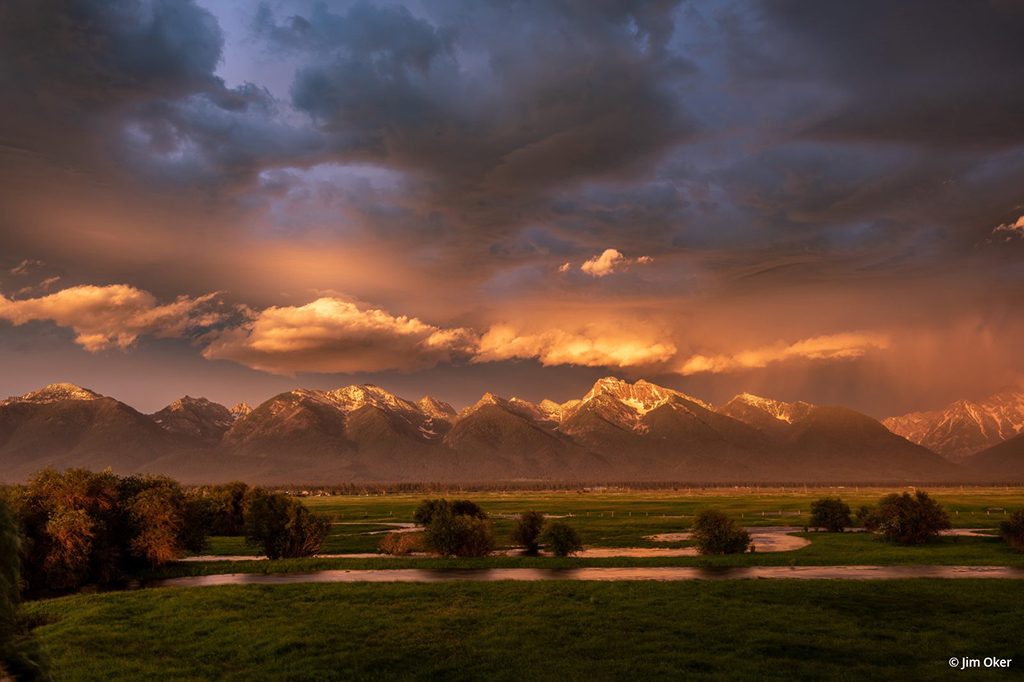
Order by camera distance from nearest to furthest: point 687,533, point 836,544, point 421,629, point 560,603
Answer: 1. point 421,629
2. point 560,603
3. point 836,544
4. point 687,533

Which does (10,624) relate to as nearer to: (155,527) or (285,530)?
(155,527)

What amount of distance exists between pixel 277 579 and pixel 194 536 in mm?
21773

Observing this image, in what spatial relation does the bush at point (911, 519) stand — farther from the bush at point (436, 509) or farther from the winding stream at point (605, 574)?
the bush at point (436, 509)

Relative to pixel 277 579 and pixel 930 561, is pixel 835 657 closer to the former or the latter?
pixel 930 561

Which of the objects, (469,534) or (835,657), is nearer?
(835,657)

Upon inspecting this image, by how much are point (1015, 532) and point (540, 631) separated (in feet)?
218

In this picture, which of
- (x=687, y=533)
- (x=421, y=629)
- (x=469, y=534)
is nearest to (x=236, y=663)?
(x=421, y=629)

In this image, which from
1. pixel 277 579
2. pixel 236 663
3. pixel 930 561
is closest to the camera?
pixel 236 663

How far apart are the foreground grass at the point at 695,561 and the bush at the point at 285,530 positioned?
464 cm

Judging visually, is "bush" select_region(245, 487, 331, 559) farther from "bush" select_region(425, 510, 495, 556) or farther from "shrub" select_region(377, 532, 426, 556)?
"bush" select_region(425, 510, 495, 556)

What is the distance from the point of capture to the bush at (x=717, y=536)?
243ft

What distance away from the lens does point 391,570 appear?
219 ft

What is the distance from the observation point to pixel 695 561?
67.1m

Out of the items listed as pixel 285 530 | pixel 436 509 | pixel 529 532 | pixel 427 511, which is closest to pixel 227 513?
pixel 427 511
